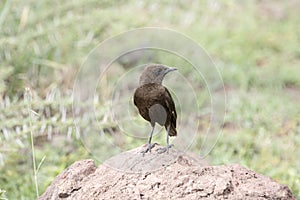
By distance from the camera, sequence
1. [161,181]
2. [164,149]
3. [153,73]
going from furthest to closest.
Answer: [164,149] < [161,181] < [153,73]

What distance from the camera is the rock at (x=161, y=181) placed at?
2.98 m

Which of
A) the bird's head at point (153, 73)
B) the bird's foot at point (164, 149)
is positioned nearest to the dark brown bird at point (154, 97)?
the bird's head at point (153, 73)

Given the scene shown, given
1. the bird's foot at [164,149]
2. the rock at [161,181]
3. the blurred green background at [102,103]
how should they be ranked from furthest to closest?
the blurred green background at [102,103] → the bird's foot at [164,149] → the rock at [161,181]

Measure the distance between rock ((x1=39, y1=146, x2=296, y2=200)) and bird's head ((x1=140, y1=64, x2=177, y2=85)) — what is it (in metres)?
0.43

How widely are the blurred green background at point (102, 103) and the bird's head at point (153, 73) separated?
92cm

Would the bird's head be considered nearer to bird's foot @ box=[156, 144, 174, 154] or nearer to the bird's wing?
the bird's wing

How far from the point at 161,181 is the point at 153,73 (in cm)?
49

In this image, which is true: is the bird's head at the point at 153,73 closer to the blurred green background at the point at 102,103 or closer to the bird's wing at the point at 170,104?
the bird's wing at the point at 170,104

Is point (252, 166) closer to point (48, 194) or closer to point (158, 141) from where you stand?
point (158, 141)

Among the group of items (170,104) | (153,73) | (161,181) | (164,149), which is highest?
(153,73)

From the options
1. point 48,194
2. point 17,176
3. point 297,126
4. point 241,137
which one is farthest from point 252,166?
point 48,194

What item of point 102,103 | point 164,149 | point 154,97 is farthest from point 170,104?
point 102,103

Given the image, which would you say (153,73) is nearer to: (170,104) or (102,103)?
(170,104)

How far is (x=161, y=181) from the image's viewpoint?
302 centimetres
